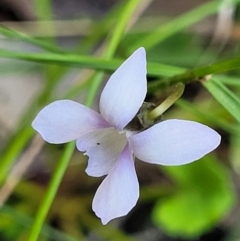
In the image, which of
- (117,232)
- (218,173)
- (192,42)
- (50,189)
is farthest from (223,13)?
(50,189)

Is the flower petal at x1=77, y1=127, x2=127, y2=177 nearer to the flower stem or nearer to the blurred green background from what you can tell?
the flower stem

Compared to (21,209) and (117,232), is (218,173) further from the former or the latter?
(21,209)

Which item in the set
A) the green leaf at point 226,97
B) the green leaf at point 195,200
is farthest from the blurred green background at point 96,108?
the green leaf at point 226,97

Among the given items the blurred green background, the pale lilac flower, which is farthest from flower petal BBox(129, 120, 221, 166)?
the blurred green background

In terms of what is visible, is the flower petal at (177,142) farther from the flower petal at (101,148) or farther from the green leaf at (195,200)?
the green leaf at (195,200)

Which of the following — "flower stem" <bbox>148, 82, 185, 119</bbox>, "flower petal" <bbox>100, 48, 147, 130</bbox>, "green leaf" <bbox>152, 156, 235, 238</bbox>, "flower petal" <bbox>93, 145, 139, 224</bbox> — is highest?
"green leaf" <bbox>152, 156, 235, 238</bbox>
